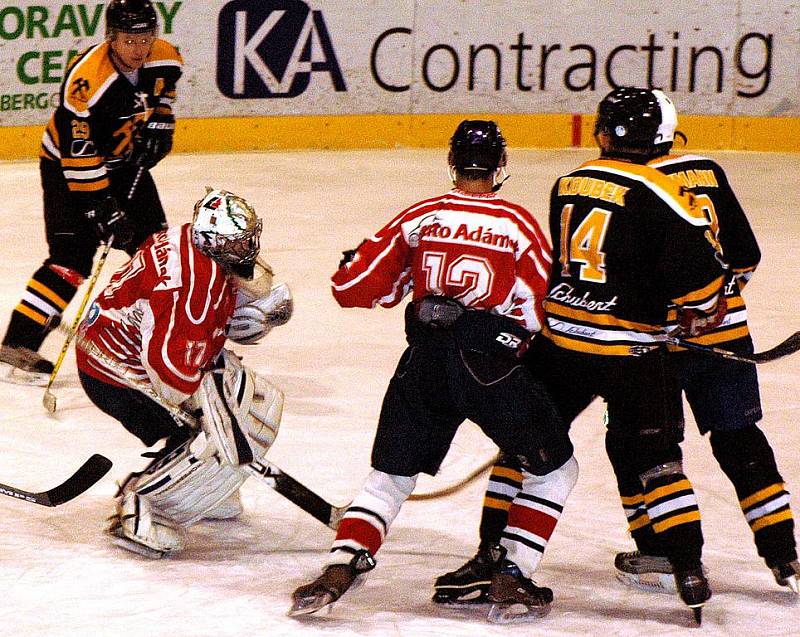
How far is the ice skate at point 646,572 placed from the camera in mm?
2984

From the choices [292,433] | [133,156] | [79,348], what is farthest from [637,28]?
[79,348]

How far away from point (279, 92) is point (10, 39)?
1.57m

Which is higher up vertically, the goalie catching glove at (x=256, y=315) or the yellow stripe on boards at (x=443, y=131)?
the goalie catching glove at (x=256, y=315)

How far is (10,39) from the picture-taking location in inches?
300

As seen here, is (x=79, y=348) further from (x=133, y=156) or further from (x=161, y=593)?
(x=133, y=156)

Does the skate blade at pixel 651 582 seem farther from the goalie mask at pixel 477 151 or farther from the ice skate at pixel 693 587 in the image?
the goalie mask at pixel 477 151

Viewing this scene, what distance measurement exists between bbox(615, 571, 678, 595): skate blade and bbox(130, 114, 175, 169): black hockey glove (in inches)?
90.4

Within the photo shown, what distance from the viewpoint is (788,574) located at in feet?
9.61

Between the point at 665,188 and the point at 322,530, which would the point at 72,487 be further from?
the point at 665,188

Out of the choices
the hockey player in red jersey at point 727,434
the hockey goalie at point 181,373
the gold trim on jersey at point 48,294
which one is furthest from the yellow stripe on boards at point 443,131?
the hockey player in red jersey at point 727,434

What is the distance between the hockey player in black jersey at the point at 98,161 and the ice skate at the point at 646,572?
79.9 inches

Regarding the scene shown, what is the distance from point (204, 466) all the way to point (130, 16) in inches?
72.4

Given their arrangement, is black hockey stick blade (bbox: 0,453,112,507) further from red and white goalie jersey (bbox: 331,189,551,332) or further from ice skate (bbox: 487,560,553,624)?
ice skate (bbox: 487,560,553,624)

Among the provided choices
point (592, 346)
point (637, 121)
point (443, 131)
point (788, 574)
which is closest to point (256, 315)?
point (592, 346)
